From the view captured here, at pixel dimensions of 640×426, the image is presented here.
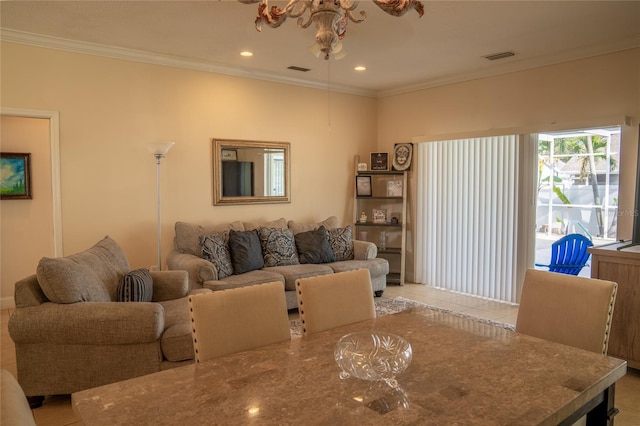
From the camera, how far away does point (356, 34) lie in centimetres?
400

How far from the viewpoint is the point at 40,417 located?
2.68m

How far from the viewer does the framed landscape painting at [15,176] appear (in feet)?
16.9

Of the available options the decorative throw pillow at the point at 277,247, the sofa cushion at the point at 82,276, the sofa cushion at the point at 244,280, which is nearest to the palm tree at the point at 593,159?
the decorative throw pillow at the point at 277,247

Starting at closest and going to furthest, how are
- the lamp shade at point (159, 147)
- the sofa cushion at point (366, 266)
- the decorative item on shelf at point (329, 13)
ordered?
the decorative item on shelf at point (329, 13)
the lamp shade at point (159, 147)
the sofa cushion at point (366, 266)

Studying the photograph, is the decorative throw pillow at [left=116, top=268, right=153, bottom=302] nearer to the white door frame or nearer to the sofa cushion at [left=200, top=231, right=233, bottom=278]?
the sofa cushion at [left=200, top=231, right=233, bottom=278]

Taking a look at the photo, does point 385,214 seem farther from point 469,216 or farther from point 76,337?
point 76,337

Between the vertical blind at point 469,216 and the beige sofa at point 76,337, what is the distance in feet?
12.4

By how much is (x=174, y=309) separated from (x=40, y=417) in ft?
3.31

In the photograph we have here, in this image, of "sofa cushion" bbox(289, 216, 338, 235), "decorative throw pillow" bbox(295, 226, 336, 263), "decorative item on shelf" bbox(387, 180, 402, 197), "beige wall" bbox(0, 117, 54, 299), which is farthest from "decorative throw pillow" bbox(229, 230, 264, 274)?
"beige wall" bbox(0, 117, 54, 299)

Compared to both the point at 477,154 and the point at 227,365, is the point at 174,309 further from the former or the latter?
the point at 477,154

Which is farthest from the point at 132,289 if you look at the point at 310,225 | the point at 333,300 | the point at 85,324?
the point at 310,225

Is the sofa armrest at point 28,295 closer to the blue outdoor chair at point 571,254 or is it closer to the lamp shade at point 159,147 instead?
the lamp shade at point 159,147

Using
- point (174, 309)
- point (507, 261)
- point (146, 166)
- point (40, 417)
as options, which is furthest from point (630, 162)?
point (40, 417)

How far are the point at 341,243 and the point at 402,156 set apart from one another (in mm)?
1630
